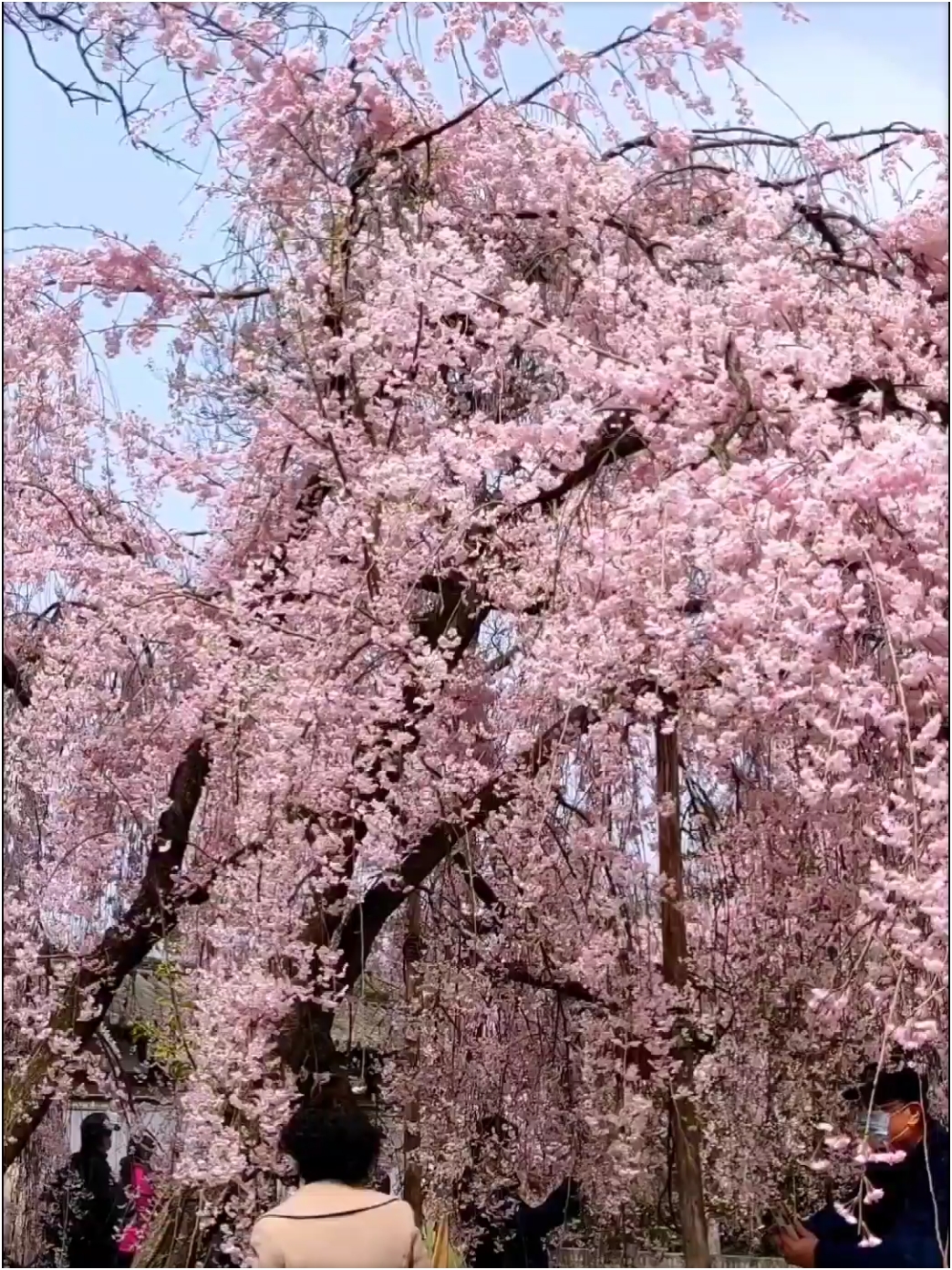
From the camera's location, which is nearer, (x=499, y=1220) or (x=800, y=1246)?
(x=800, y=1246)

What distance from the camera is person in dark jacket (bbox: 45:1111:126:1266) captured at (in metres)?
4.68

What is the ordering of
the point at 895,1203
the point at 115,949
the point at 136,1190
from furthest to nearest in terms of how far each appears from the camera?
the point at 136,1190, the point at 115,949, the point at 895,1203

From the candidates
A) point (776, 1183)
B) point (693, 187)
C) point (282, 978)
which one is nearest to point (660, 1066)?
point (282, 978)

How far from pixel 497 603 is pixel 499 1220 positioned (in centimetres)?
243

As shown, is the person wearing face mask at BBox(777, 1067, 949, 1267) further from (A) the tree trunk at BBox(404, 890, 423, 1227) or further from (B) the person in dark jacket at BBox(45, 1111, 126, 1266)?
(B) the person in dark jacket at BBox(45, 1111, 126, 1266)

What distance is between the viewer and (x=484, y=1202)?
185 inches

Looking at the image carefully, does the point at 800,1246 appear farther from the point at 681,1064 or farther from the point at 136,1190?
the point at 136,1190

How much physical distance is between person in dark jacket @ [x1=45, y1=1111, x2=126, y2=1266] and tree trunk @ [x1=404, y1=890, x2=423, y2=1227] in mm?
948

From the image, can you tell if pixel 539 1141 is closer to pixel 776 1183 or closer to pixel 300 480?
pixel 776 1183

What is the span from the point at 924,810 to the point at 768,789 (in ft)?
3.37

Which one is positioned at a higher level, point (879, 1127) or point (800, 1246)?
point (879, 1127)

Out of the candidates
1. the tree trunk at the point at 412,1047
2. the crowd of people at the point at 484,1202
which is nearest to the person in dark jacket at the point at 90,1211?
the crowd of people at the point at 484,1202

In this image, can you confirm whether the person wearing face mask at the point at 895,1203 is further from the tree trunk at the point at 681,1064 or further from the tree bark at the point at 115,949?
the tree bark at the point at 115,949

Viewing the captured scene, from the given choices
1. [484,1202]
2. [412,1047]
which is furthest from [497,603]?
[484,1202]
